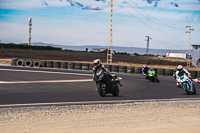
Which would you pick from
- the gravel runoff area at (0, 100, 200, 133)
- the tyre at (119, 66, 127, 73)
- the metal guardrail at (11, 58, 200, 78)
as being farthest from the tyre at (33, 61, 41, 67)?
the gravel runoff area at (0, 100, 200, 133)

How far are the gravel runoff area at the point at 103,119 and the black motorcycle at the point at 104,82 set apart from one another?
71.0 inches

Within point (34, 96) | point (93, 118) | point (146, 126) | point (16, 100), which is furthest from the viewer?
point (34, 96)

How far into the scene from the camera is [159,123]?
28.1 ft

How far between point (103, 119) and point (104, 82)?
493 centimetres

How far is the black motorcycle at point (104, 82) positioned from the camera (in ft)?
44.3

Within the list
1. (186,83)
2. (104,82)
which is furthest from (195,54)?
(104,82)

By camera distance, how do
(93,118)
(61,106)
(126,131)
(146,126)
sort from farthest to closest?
(61,106), (93,118), (146,126), (126,131)

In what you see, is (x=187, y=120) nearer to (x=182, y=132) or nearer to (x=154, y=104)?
(x=182, y=132)

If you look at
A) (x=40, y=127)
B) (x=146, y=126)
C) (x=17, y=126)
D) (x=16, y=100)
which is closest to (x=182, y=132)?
(x=146, y=126)

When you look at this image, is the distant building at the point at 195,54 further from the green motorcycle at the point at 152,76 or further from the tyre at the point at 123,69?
the green motorcycle at the point at 152,76

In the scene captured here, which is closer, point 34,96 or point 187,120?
point 187,120

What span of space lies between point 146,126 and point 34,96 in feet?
21.4

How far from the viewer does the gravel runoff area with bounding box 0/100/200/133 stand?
7598 millimetres

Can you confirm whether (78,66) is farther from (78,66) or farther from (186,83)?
(186,83)
